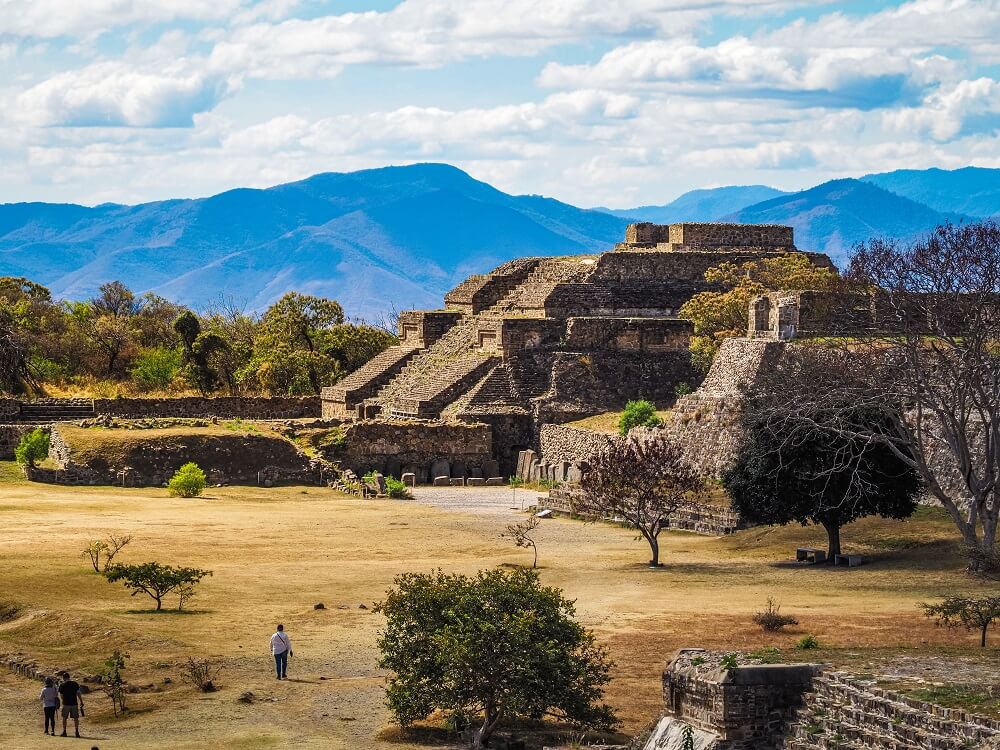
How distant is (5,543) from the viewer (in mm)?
42031

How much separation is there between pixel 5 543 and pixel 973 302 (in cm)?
2235

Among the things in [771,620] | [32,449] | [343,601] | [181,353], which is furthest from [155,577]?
[181,353]

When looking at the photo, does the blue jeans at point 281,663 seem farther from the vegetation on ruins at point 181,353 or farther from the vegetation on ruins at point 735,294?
the vegetation on ruins at point 181,353

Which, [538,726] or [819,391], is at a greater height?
[819,391]

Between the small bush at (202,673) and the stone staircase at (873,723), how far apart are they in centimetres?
1006

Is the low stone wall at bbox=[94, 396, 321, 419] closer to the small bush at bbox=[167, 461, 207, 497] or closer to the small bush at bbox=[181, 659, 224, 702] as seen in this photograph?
the small bush at bbox=[167, 461, 207, 497]

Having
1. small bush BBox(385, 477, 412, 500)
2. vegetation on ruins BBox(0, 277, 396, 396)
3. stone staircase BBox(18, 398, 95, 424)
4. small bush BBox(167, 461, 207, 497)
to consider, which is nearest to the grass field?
small bush BBox(167, 461, 207, 497)

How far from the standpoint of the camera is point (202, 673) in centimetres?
2886

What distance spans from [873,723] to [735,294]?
4493 cm

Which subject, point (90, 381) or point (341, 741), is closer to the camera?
point (341, 741)

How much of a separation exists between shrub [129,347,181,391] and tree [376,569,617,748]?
52.7 m

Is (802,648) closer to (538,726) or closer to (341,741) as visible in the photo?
(538,726)

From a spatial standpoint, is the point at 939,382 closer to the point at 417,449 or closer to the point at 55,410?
the point at 417,449

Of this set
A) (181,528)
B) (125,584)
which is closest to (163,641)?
(125,584)
